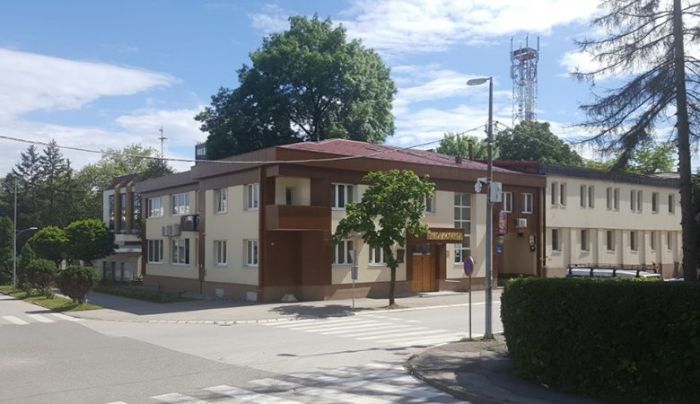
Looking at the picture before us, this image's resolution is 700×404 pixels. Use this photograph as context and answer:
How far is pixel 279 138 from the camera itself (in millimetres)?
49062

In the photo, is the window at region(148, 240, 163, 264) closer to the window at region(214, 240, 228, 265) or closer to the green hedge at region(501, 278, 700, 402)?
the window at region(214, 240, 228, 265)

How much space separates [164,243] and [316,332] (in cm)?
2325

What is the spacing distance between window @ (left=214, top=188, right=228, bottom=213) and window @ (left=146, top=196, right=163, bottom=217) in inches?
379

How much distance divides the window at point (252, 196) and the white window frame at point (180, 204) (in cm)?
822

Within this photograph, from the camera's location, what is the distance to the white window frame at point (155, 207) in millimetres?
42519

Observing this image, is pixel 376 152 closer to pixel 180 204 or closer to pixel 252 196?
pixel 252 196

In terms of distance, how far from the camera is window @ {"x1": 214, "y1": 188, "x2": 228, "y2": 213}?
33219 millimetres

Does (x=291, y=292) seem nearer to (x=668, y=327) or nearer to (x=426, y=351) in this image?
(x=426, y=351)

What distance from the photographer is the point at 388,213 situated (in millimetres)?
27344

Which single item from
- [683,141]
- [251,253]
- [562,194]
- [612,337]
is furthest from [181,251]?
[612,337]

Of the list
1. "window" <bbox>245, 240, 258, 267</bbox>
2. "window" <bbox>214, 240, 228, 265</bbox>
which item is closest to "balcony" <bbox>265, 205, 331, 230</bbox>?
"window" <bbox>245, 240, 258, 267</bbox>

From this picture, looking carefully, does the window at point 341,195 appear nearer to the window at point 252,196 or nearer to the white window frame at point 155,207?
the window at point 252,196

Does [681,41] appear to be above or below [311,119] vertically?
below

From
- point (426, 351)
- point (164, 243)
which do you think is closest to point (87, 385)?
point (426, 351)
